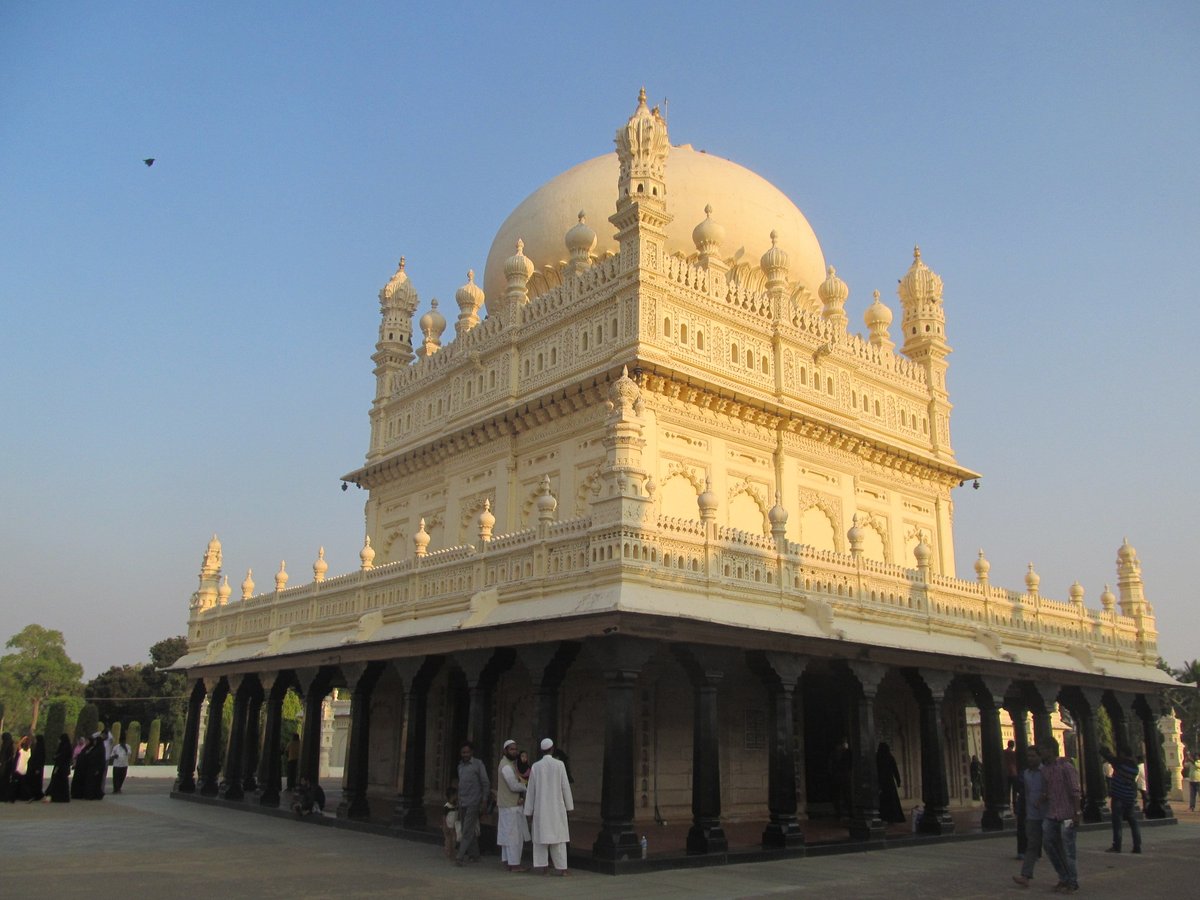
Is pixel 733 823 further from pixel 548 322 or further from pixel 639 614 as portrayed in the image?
→ pixel 548 322

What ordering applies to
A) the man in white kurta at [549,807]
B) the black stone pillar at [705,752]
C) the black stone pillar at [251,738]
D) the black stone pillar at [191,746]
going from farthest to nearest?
the black stone pillar at [191,746]
the black stone pillar at [251,738]
the black stone pillar at [705,752]
the man in white kurta at [549,807]

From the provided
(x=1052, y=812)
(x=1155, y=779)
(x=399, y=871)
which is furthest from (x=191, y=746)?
(x=1155, y=779)

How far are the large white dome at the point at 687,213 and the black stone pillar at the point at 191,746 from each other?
11.9m

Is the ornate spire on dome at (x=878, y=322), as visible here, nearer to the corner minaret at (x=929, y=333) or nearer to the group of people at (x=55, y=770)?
the corner minaret at (x=929, y=333)

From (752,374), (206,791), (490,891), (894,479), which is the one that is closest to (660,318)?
(752,374)

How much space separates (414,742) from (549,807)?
465 cm

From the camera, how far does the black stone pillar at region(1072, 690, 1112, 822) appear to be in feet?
60.4

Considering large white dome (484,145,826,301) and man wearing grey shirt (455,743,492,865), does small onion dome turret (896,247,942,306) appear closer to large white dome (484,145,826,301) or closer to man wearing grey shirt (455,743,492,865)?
large white dome (484,145,826,301)

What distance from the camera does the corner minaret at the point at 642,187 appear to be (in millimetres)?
18719

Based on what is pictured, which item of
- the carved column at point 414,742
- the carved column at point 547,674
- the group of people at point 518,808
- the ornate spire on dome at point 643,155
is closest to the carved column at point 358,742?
the carved column at point 414,742

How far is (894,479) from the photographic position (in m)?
23.5

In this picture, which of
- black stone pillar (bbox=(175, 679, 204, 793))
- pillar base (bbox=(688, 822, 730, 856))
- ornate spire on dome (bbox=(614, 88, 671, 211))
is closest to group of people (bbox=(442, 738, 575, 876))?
pillar base (bbox=(688, 822, 730, 856))

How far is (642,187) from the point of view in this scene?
62.2ft

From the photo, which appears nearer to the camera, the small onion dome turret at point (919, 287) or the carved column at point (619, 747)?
the carved column at point (619, 747)
